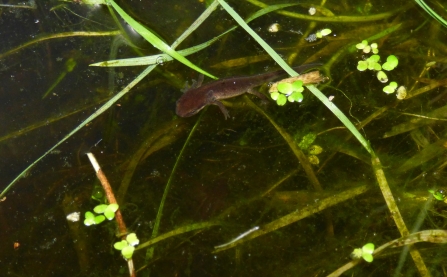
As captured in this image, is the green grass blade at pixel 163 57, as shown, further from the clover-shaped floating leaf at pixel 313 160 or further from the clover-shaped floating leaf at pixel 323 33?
the clover-shaped floating leaf at pixel 313 160

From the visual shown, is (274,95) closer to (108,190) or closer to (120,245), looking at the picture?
(108,190)

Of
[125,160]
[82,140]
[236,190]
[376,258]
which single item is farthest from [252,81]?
[376,258]

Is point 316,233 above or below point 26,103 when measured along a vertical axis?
below

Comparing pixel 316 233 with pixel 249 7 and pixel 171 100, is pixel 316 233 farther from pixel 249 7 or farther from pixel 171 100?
pixel 249 7

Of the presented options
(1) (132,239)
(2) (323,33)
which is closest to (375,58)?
(2) (323,33)

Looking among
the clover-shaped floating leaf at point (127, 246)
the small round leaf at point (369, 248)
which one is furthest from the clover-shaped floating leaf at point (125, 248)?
→ the small round leaf at point (369, 248)

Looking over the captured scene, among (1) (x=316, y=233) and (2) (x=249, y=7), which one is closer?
(1) (x=316, y=233)

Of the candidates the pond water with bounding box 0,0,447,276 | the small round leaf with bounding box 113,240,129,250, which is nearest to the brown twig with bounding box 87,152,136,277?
the pond water with bounding box 0,0,447,276
